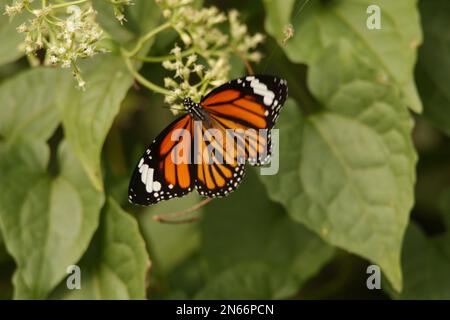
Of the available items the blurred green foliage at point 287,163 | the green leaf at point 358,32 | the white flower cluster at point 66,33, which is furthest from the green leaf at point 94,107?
the green leaf at point 358,32

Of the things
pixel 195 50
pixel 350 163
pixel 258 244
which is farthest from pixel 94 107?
pixel 258 244

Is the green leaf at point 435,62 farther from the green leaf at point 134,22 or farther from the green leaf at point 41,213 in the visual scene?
the green leaf at point 41,213

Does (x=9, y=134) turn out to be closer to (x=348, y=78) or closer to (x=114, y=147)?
(x=114, y=147)

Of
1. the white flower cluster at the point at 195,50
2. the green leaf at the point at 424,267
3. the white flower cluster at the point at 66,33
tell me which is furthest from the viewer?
the green leaf at the point at 424,267

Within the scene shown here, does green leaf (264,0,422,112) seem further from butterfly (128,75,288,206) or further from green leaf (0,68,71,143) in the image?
green leaf (0,68,71,143)

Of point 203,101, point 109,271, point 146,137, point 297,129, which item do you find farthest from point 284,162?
point 146,137
